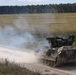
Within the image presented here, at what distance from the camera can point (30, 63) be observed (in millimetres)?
24438

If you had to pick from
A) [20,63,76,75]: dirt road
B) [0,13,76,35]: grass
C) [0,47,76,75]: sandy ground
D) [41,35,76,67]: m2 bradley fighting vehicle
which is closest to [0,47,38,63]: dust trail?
[0,47,76,75]: sandy ground

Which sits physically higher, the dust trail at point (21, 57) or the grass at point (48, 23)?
the grass at point (48, 23)

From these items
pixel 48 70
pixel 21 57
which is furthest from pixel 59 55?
pixel 21 57

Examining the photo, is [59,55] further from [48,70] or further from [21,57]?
[21,57]

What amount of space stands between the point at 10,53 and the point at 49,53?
546cm

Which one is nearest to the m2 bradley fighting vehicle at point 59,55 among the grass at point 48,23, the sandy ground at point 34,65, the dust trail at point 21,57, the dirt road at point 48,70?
the sandy ground at point 34,65

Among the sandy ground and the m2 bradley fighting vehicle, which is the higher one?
the m2 bradley fighting vehicle

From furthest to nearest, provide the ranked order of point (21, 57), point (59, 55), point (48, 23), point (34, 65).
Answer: point (48, 23), point (21, 57), point (34, 65), point (59, 55)

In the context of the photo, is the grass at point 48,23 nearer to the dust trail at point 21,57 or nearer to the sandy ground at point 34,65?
the dust trail at point 21,57

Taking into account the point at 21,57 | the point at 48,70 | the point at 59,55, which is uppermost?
the point at 59,55

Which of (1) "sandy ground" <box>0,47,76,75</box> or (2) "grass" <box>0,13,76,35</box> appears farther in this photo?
(2) "grass" <box>0,13,76,35</box>

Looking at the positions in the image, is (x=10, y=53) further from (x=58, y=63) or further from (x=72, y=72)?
(x=72, y=72)

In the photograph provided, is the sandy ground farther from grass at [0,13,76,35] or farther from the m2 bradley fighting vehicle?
grass at [0,13,76,35]

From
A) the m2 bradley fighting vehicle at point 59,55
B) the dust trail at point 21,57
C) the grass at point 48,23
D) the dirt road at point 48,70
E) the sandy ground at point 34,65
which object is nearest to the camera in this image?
the dirt road at point 48,70
